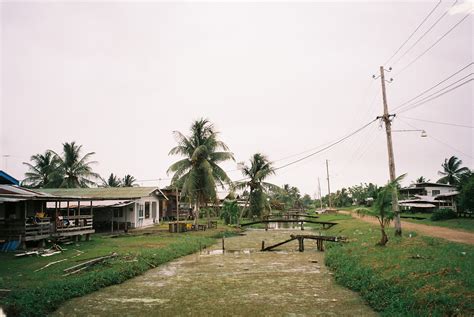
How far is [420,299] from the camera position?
294 inches

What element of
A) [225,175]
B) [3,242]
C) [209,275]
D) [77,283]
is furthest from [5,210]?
[225,175]

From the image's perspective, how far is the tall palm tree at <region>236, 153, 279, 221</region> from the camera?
37.5 meters

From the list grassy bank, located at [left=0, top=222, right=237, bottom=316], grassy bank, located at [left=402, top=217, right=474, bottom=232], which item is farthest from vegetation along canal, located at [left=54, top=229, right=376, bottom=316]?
grassy bank, located at [left=402, top=217, right=474, bottom=232]

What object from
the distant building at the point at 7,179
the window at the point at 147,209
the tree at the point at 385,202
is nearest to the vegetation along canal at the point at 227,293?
the tree at the point at 385,202

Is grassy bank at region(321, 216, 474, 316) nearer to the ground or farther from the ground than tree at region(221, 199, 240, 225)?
nearer to the ground

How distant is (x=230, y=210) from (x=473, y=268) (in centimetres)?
2552

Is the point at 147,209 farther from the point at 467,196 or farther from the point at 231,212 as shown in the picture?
the point at 467,196

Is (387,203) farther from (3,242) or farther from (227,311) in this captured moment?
(3,242)

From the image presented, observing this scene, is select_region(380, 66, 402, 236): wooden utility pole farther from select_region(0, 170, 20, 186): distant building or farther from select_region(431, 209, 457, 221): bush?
select_region(0, 170, 20, 186): distant building

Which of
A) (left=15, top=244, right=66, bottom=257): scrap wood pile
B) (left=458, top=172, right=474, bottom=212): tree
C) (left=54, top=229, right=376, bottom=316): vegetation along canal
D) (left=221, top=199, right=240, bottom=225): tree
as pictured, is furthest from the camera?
(left=221, top=199, right=240, bottom=225): tree

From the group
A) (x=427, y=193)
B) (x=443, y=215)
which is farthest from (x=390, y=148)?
(x=427, y=193)

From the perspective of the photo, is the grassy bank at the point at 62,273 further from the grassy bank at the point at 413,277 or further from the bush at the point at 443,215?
the bush at the point at 443,215

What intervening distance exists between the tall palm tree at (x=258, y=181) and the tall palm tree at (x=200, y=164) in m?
8.45

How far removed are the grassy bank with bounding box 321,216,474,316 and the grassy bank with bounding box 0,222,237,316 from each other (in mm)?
7785
